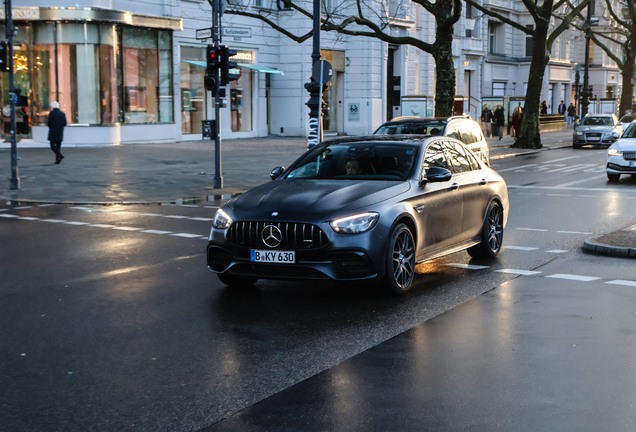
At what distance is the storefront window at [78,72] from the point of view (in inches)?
1182

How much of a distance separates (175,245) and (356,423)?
22.6 ft

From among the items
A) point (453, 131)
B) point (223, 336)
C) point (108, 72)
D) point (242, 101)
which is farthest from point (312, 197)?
point (242, 101)

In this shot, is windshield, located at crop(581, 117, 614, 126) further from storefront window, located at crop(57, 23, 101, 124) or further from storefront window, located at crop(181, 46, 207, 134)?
storefront window, located at crop(57, 23, 101, 124)

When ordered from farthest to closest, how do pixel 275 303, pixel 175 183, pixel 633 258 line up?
pixel 175 183 → pixel 633 258 → pixel 275 303

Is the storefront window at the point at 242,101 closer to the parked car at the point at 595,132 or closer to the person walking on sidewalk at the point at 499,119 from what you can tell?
the person walking on sidewalk at the point at 499,119

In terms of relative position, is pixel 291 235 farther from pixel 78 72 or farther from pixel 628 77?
pixel 628 77

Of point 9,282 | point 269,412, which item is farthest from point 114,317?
point 269,412

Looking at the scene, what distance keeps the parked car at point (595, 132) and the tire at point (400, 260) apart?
3022 cm

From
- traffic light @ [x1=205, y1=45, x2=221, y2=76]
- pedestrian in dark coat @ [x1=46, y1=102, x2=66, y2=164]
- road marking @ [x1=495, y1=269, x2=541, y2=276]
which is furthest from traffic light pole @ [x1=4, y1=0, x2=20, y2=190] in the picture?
road marking @ [x1=495, y1=269, x2=541, y2=276]

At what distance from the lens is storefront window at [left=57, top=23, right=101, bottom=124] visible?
30031 mm

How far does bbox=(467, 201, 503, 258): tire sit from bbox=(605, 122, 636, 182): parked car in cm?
1075

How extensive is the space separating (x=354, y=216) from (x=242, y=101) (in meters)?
32.5

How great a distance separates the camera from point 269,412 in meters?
4.67

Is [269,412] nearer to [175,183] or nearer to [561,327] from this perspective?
[561,327]
